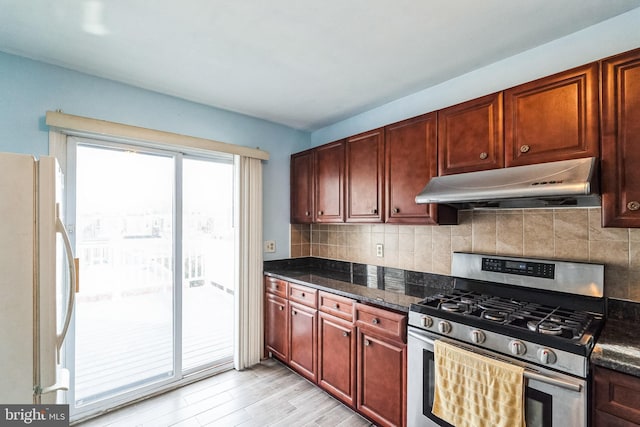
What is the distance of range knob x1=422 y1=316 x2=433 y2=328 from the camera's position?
1.64m

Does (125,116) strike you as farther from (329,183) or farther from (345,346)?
(345,346)

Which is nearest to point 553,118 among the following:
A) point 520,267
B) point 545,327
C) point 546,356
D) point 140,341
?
point 520,267

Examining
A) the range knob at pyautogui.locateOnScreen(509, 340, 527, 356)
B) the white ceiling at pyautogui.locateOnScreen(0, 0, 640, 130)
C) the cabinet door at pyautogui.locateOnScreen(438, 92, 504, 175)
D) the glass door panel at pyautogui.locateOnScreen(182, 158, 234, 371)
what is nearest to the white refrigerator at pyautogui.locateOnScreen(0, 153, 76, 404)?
the white ceiling at pyautogui.locateOnScreen(0, 0, 640, 130)

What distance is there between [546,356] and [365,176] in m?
1.66

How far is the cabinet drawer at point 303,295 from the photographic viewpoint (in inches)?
96.9

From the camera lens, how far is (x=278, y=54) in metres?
1.88

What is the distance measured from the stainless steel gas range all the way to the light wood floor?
77 centimetres

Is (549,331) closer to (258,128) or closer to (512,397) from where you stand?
(512,397)

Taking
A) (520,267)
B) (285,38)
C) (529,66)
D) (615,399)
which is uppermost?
(285,38)

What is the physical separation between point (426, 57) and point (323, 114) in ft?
4.05

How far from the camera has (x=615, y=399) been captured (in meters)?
1.12

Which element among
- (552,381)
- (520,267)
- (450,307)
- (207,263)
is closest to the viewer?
(552,381)

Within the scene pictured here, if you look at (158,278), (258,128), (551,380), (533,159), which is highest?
(258,128)

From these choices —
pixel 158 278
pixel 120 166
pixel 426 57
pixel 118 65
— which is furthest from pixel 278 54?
pixel 158 278
